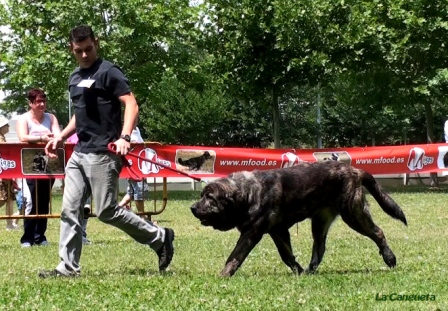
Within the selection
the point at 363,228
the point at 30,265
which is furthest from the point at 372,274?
the point at 30,265

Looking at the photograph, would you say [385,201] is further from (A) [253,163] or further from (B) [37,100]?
(A) [253,163]

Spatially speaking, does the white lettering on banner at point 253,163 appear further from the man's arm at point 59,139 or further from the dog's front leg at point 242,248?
the dog's front leg at point 242,248

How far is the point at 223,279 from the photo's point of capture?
20.5 feet

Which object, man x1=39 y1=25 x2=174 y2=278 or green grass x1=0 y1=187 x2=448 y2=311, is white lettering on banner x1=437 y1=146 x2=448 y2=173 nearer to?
green grass x1=0 y1=187 x2=448 y2=311

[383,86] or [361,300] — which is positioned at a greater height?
[383,86]

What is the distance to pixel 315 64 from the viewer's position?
25.5 metres

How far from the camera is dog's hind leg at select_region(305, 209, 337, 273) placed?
7.17 meters

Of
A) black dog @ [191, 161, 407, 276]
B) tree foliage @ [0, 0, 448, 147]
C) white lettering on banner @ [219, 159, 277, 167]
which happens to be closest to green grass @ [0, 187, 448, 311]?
black dog @ [191, 161, 407, 276]

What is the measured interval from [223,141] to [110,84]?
39038mm

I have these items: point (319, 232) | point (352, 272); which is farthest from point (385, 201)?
point (352, 272)

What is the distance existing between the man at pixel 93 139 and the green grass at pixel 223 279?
454 millimetres

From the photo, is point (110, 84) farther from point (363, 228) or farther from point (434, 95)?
point (434, 95)

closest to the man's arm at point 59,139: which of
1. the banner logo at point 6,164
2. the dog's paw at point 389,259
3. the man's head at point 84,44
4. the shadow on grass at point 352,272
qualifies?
the man's head at point 84,44

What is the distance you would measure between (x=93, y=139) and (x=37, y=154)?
4.34m
